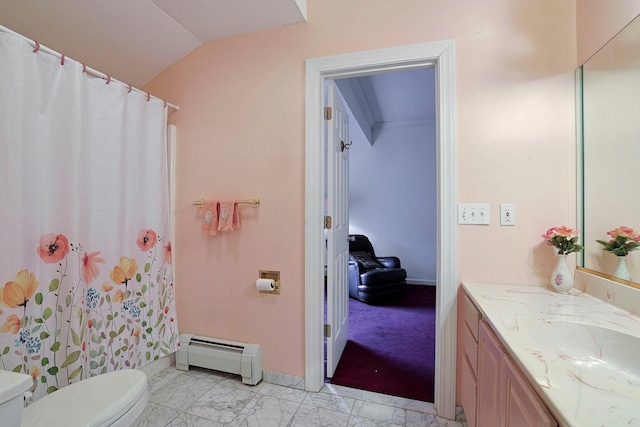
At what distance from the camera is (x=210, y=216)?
188 centimetres

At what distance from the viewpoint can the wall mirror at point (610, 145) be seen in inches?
42.1

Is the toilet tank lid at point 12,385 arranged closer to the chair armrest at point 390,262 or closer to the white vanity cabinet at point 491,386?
the white vanity cabinet at point 491,386

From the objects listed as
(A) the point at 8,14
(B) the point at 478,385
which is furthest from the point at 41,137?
(B) the point at 478,385

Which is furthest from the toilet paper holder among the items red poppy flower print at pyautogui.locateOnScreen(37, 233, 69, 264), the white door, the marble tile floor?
red poppy flower print at pyautogui.locateOnScreen(37, 233, 69, 264)

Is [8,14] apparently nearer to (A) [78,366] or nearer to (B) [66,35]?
(B) [66,35]

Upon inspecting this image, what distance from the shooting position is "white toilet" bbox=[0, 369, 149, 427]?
97cm

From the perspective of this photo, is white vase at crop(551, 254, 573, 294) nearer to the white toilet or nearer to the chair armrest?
the white toilet

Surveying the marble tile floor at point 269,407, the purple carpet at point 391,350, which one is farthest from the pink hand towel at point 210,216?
the purple carpet at point 391,350

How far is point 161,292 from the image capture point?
1848mm

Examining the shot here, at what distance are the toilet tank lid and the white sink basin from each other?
1498 millimetres

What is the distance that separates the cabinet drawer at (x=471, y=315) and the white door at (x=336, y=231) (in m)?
0.82

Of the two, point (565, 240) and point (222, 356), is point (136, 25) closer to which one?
point (222, 356)

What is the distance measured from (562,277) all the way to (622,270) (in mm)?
203

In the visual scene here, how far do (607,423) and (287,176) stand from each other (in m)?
1.60
